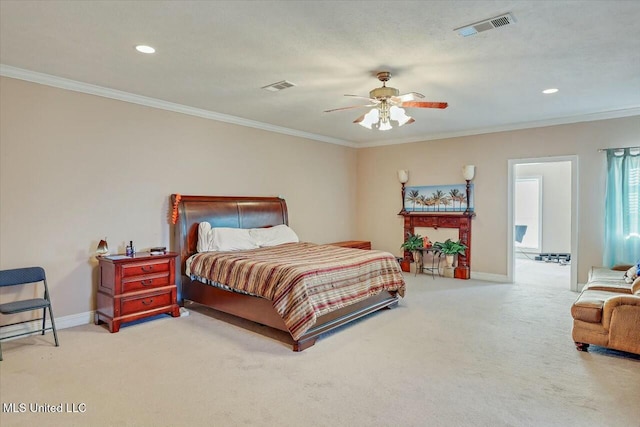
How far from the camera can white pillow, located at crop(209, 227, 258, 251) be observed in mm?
4883

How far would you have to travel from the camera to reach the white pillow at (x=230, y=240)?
4.88 metres

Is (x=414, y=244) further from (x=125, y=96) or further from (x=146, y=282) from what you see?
(x=125, y=96)

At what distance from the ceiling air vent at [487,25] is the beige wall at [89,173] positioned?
378 cm

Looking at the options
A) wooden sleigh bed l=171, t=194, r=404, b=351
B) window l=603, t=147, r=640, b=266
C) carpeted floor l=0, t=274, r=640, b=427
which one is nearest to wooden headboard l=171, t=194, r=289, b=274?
wooden sleigh bed l=171, t=194, r=404, b=351

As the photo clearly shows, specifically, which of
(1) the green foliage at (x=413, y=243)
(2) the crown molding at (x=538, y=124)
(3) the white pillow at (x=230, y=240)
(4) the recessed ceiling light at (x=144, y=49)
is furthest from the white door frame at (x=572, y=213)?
(4) the recessed ceiling light at (x=144, y=49)

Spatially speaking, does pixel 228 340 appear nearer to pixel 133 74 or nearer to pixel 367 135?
pixel 133 74

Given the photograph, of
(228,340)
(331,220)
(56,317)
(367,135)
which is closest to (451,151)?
(367,135)

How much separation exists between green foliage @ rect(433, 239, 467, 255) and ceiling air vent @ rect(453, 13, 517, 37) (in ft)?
14.2

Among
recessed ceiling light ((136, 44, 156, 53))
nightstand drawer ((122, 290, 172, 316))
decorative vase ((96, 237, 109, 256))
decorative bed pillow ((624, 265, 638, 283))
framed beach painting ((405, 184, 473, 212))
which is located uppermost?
recessed ceiling light ((136, 44, 156, 53))

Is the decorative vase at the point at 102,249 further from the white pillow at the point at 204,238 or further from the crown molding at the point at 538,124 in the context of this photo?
the crown molding at the point at 538,124

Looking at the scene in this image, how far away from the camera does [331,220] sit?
7531 mm

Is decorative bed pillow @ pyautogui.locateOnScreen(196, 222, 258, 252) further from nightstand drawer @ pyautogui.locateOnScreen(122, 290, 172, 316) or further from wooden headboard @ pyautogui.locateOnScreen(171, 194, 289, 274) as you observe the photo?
nightstand drawer @ pyautogui.locateOnScreen(122, 290, 172, 316)

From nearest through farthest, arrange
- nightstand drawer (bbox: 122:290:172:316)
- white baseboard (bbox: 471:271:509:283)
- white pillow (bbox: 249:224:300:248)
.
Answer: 1. nightstand drawer (bbox: 122:290:172:316)
2. white pillow (bbox: 249:224:300:248)
3. white baseboard (bbox: 471:271:509:283)

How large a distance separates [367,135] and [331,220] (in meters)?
1.87
